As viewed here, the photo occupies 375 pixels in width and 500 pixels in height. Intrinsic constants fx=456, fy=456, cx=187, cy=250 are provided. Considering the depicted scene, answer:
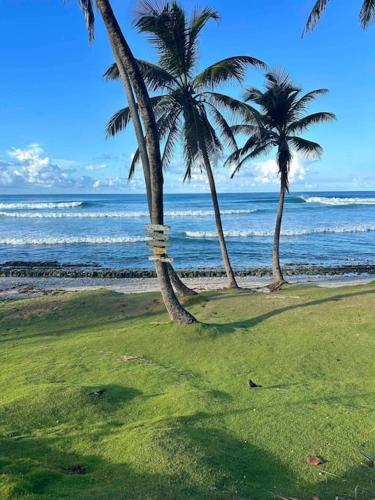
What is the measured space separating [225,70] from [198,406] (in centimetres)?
927

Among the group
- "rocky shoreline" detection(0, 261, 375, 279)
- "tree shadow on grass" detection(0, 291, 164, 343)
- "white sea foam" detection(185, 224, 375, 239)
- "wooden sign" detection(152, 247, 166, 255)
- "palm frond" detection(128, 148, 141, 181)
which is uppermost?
"palm frond" detection(128, 148, 141, 181)

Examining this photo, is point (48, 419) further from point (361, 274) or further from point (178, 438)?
point (361, 274)

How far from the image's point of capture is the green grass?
11.5ft

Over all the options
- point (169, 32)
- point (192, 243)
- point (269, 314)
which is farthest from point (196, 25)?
point (192, 243)

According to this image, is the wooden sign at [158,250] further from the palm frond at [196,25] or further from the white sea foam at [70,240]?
the white sea foam at [70,240]

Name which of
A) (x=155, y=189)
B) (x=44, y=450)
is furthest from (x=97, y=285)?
(x=44, y=450)

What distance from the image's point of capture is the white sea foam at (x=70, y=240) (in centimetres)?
3256

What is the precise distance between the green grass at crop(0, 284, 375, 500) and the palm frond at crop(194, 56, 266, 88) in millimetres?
6176

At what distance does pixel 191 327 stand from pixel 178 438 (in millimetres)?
3712

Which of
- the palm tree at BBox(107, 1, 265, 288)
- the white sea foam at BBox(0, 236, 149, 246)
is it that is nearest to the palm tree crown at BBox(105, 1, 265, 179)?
the palm tree at BBox(107, 1, 265, 288)

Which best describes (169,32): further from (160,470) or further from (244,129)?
(160,470)

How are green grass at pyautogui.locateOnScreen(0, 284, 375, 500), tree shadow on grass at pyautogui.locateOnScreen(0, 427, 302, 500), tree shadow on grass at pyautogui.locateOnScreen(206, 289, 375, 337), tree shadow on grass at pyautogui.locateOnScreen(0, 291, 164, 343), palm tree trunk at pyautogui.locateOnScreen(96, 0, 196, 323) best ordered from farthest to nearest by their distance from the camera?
tree shadow on grass at pyautogui.locateOnScreen(0, 291, 164, 343)
tree shadow on grass at pyautogui.locateOnScreen(206, 289, 375, 337)
palm tree trunk at pyautogui.locateOnScreen(96, 0, 196, 323)
green grass at pyautogui.locateOnScreen(0, 284, 375, 500)
tree shadow on grass at pyautogui.locateOnScreen(0, 427, 302, 500)

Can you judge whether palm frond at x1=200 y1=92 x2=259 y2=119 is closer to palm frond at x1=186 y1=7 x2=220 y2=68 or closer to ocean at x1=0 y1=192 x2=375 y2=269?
palm frond at x1=186 y1=7 x2=220 y2=68

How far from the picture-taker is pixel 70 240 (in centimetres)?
3372
